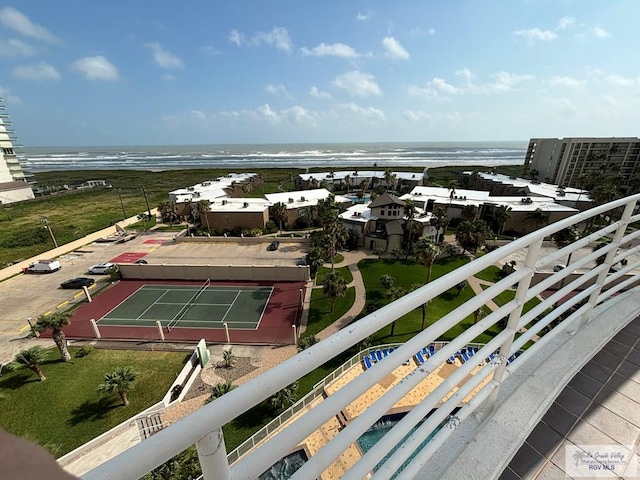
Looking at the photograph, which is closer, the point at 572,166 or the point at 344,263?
the point at 344,263

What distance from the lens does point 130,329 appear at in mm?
20062

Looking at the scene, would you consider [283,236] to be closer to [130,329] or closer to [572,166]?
[130,329]

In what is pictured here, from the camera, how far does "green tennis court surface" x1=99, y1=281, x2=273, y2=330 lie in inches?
813

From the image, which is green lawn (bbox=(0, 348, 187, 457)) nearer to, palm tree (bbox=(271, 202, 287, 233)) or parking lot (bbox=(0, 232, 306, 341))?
parking lot (bbox=(0, 232, 306, 341))

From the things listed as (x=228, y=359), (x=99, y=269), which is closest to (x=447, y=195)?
(x=228, y=359)

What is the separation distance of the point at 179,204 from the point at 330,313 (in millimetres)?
30886

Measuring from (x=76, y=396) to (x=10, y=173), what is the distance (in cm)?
7508

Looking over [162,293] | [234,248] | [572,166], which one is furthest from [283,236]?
[572,166]

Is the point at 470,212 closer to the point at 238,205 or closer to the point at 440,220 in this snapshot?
the point at 440,220

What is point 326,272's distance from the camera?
26.6 m

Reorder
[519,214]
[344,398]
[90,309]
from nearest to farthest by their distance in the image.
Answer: [344,398]
[90,309]
[519,214]

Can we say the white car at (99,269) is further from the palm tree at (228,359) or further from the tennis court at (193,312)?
the palm tree at (228,359)

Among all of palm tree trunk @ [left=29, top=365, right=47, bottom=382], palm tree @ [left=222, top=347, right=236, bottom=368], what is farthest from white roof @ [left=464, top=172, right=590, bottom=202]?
palm tree trunk @ [left=29, top=365, right=47, bottom=382]

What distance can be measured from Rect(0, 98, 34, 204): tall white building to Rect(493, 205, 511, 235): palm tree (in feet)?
276
